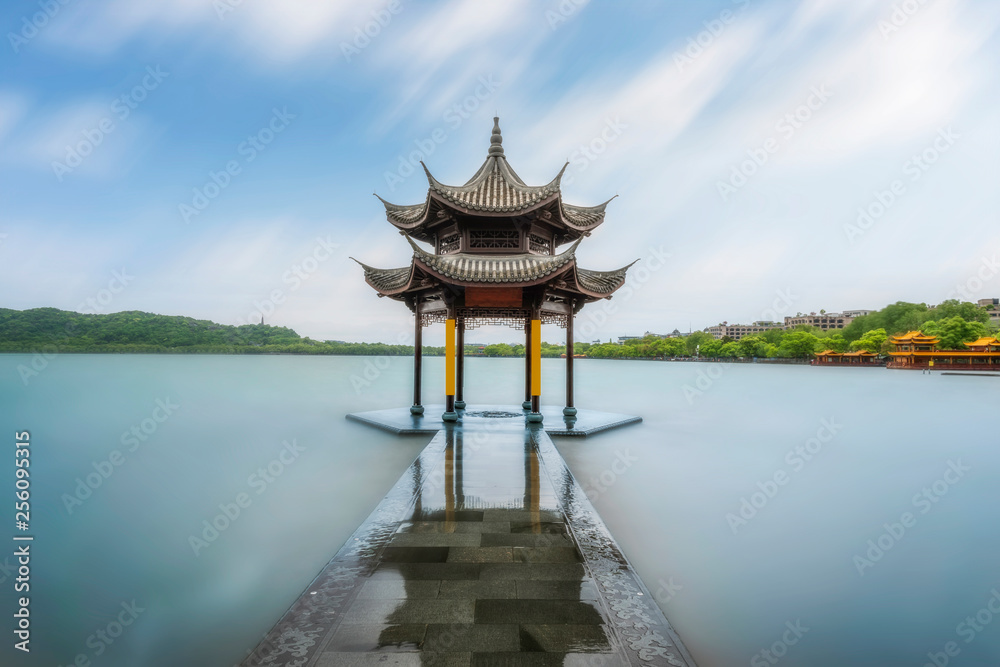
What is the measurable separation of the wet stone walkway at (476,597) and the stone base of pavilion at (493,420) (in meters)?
6.32

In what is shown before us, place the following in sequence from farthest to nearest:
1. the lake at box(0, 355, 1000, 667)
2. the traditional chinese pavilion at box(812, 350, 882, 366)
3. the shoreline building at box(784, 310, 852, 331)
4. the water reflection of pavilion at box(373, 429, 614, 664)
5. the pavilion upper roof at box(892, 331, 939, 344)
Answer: the shoreline building at box(784, 310, 852, 331)
the traditional chinese pavilion at box(812, 350, 882, 366)
the pavilion upper roof at box(892, 331, 939, 344)
the lake at box(0, 355, 1000, 667)
the water reflection of pavilion at box(373, 429, 614, 664)

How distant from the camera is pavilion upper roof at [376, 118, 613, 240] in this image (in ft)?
39.2

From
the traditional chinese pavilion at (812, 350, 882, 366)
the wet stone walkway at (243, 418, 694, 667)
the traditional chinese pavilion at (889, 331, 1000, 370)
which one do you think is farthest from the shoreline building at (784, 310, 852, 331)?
the wet stone walkway at (243, 418, 694, 667)

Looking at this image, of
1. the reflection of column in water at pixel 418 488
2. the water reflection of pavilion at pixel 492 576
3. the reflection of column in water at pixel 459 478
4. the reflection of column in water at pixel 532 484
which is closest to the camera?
the water reflection of pavilion at pixel 492 576

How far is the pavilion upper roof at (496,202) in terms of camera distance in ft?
39.2

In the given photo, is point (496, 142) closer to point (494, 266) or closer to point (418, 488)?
point (494, 266)

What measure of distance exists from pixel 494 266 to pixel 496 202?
199cm

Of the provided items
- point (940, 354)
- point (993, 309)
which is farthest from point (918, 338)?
point (993, 309)

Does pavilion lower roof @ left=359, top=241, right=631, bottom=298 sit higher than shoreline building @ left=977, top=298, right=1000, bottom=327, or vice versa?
shoreline building @ left=977, top=298, right=1000, bottom=327

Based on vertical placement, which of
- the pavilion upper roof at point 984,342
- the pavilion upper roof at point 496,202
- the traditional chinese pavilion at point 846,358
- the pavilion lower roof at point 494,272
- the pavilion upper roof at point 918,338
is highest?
the pavilion upper roof at point 496,202

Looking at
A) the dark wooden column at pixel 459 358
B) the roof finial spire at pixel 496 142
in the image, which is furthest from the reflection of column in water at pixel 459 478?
the roof finial spire at pixel 496 142

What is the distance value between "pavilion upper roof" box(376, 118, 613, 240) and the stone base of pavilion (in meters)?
5.66

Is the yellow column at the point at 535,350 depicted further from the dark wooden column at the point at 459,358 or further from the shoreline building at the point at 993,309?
the shoreline building at the point at 993,309

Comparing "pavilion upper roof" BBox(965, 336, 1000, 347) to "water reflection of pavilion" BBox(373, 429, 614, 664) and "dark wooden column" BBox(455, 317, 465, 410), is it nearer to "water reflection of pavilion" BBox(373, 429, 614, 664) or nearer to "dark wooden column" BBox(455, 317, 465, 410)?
"dark wooden column" BBox(455, 317, 465, 410)
